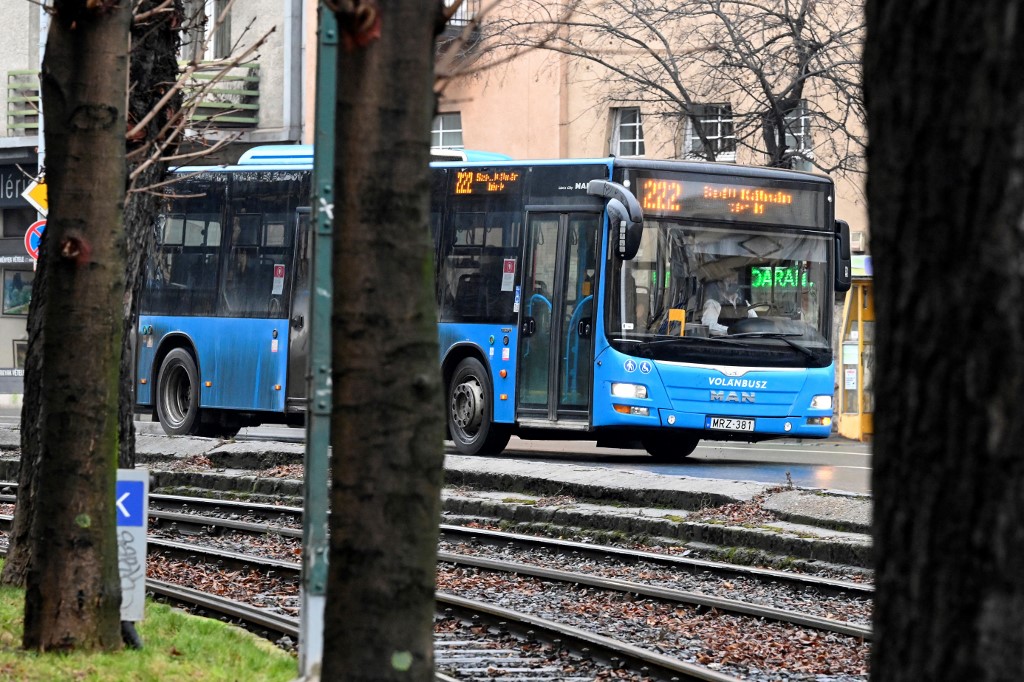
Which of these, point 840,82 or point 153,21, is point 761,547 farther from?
point 840,82

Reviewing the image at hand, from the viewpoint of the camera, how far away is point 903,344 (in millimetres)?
2854

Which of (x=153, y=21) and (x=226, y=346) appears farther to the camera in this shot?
(x=226, y=346)

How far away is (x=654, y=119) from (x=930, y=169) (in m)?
27.7

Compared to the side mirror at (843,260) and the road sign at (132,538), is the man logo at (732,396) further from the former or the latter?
the road sign at (132,538)

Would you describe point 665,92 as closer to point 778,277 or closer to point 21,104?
point 778,277

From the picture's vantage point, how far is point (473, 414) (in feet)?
65.9

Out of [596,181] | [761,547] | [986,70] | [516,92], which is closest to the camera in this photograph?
[986,70]

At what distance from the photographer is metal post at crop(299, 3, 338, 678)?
282 inches

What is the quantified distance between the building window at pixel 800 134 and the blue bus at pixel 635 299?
25.8 ft

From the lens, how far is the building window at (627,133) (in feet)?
103

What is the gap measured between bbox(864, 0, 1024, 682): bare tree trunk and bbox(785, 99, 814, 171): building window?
24.1 m

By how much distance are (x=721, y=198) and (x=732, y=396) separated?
86.2 inches

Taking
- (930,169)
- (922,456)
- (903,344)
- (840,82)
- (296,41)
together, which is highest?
(296,41)

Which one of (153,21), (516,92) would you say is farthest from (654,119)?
(153,21)
